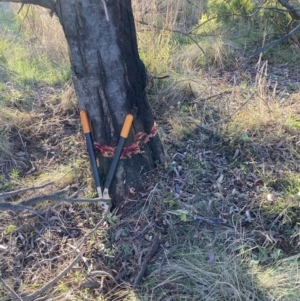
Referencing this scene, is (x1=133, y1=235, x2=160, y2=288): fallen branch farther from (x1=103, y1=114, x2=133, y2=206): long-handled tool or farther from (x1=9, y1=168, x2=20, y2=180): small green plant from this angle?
(x1=9, y1=168, x2=20, y2=180): small green plant

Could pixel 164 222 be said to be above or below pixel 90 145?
below

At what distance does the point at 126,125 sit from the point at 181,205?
1.76ft

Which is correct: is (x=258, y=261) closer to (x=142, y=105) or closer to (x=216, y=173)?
(x=216, y=173)

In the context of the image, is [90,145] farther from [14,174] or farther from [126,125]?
[14,174]

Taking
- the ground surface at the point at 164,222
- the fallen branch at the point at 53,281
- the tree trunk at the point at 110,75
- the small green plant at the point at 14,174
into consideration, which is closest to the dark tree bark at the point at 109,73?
the tree trunk at the point at 110,75

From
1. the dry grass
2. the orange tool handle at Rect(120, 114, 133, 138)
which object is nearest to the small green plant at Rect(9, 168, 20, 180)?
the dry grass

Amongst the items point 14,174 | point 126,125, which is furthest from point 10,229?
point 126,125

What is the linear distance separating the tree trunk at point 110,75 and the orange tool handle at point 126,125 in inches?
1.3

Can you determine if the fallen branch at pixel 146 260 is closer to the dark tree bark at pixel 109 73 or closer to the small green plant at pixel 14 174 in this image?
the dark tree bark at pixel 109 73

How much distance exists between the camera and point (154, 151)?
8.66ft

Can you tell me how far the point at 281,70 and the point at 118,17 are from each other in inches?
97.3

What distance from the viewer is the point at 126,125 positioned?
240 centimetres

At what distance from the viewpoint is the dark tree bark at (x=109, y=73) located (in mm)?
2180

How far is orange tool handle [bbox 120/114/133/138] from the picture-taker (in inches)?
94.5
